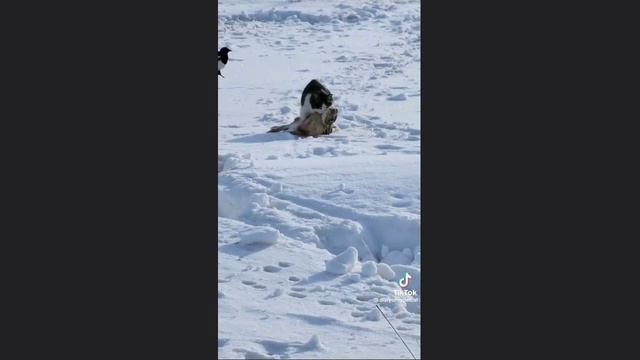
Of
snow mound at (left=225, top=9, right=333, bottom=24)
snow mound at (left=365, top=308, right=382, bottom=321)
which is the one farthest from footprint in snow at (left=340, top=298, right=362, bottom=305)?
snow mound at (left=225, top=9, right=333, bottom=24)

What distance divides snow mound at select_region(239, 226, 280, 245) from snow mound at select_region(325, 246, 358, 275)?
1.42 ft

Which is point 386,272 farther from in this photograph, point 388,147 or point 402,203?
point 388,147

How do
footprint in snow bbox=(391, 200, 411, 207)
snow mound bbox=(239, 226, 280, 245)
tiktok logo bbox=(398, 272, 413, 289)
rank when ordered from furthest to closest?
footprint in snow bbox=(391, 200, 411, 207), snow mound bbox=(239, 226, 280, 245), tiktok logo bbox=(398, 272, 413, 289)

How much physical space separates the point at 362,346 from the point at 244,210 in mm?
1992

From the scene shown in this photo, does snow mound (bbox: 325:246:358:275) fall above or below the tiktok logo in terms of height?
above

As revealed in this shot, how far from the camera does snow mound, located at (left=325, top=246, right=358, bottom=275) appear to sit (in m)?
4.62

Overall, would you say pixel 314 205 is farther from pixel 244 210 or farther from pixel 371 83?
pixel 371 83

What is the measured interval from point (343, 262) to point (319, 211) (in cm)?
101

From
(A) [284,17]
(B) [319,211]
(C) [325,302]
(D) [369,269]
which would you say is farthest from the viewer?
(A) [284,17]

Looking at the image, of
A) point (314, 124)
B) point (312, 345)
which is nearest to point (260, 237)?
point (312, 345)

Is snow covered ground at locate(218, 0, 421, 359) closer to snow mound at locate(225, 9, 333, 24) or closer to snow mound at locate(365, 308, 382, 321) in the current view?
snow mound at locate(365, 308, 382, 321)

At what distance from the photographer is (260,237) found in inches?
196

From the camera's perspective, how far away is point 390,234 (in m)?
5.31

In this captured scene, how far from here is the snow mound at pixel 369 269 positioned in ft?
15.1
